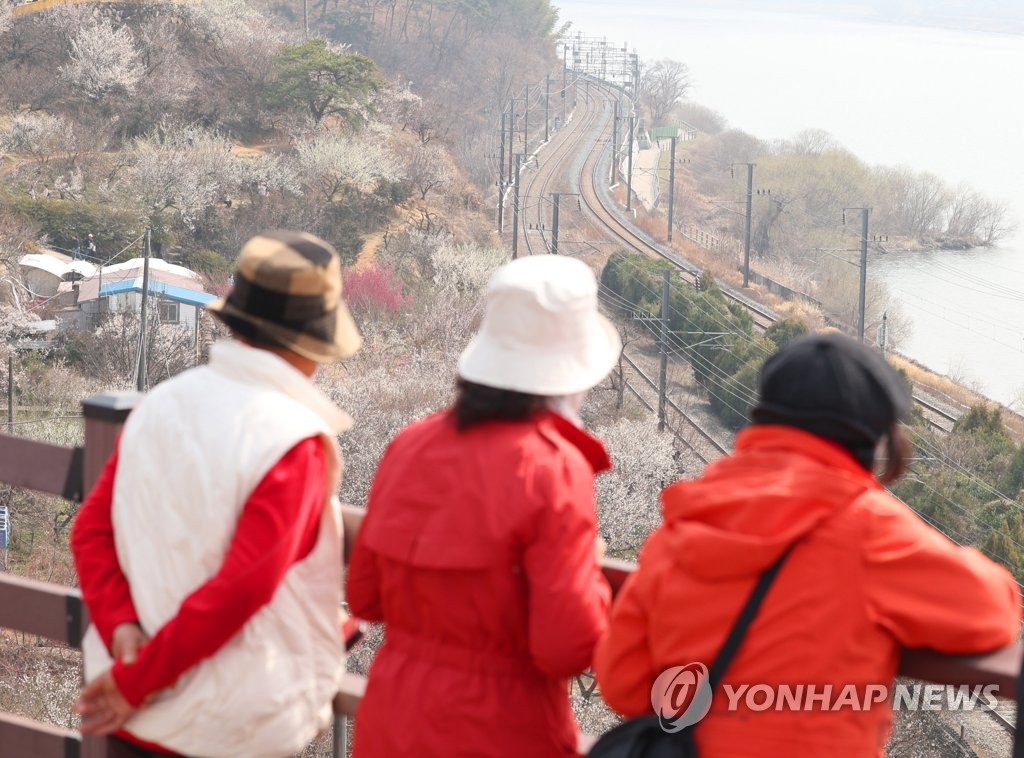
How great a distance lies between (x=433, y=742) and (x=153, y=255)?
2870 cm

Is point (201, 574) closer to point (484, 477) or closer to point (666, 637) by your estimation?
point (484, 477)

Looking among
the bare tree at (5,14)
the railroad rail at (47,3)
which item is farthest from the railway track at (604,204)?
the bare tree at (5,14)

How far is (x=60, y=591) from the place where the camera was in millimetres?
1784

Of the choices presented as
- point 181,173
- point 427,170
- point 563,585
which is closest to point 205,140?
point 181,173

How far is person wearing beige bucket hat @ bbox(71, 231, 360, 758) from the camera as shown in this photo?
4.67 ft

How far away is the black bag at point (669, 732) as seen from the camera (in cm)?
118

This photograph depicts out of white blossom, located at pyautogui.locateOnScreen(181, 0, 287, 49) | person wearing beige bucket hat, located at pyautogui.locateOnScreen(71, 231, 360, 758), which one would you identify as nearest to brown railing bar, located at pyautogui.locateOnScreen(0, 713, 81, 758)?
person wearing beige bucket hat, located at pyautogui.locateOnScreen(71, 231, 360, 758)

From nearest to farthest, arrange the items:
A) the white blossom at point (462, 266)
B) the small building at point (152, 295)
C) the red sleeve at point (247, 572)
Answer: the red sleeve at point (247, 572) < the small building at point (152, 295) < the white blossom at point (462, 266)

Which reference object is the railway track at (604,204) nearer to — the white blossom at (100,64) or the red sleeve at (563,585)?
the white blossom at (100,64)

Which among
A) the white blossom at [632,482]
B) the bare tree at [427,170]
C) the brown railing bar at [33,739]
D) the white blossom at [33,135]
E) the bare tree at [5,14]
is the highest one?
the bare tree at [5,14]

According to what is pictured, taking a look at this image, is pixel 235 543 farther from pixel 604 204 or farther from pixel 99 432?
pixel 604 204

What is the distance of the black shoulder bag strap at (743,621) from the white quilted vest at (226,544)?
1.77ft

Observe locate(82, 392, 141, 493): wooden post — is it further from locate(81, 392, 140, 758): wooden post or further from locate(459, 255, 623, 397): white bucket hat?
locate(459, 255, 623, 397): white bucket hat

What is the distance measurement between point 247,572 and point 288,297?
363 mm
